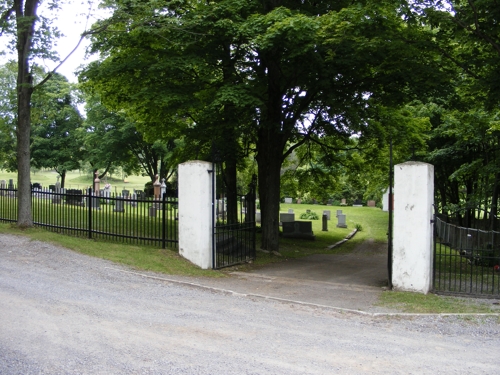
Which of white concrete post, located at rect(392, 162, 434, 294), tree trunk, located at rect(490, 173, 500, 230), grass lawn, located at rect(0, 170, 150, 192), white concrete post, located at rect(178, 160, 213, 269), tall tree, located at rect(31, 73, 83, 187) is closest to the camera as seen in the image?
white concrete post, located at rect(392, 162, 434, 294)

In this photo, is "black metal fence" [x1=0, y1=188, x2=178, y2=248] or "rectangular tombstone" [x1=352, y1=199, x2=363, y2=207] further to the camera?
"rectangular tombstone" [x1=352, y1=199, x2=363, y2=207]

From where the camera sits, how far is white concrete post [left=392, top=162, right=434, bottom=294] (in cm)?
947

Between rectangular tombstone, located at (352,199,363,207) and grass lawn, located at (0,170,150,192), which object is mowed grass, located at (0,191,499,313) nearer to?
rectangular tombstone, located at (352,199,363,207)

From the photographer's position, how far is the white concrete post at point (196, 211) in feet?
36.7

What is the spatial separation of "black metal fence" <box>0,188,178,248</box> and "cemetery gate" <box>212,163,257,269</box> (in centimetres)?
131

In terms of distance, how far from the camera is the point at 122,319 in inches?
265

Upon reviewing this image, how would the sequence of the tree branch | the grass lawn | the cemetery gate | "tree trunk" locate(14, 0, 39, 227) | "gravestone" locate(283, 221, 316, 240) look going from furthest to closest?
the grass lawn
"gravestone" locate(283, 221, 316, 240)
"tree trunk" locate(14, 0, 39, 227)
the tree branch
the cemetery gate

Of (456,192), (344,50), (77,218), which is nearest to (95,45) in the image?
(77,218)

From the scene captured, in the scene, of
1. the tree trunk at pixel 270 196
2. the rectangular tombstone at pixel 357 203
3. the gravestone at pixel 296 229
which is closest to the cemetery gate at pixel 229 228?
the tree trunk at pixel 270 196

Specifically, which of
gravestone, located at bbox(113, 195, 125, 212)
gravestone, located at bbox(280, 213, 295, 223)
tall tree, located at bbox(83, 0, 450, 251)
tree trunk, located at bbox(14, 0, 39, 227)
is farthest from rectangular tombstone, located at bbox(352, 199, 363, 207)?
tree trunk, located at bbox(14, 0, 39, 227)

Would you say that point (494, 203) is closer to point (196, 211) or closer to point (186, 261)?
point (196, 211)

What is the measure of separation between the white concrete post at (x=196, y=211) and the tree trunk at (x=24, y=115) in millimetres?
5539

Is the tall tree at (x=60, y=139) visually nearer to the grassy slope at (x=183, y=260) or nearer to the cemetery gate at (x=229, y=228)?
the grassy slope at (x=183, y=260)

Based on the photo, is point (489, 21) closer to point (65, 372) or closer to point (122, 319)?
point (122, 319)
